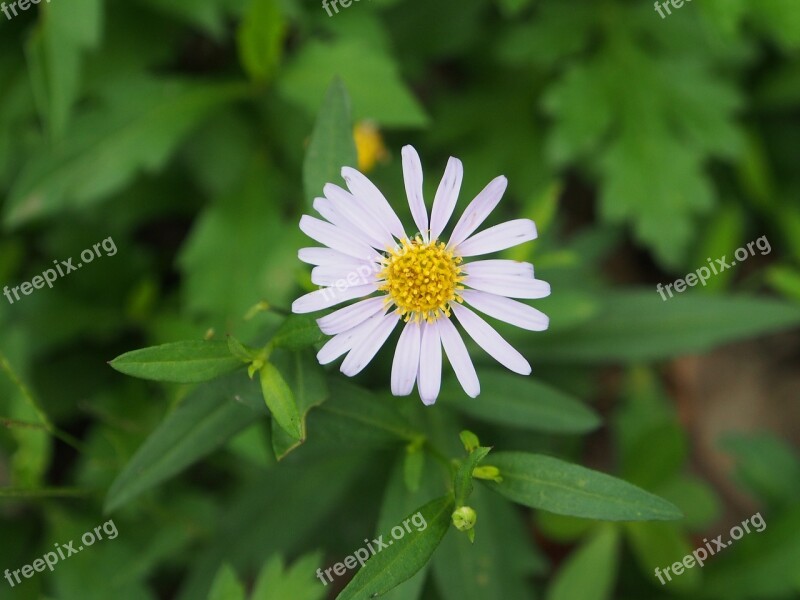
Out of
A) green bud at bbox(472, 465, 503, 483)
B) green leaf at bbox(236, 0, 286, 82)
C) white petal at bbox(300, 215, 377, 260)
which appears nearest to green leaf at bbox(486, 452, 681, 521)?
green bud at bbox(472, 465, 503, 483)

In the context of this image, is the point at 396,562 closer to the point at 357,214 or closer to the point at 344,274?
the point at 344,274

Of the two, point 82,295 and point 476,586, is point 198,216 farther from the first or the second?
point 476,586

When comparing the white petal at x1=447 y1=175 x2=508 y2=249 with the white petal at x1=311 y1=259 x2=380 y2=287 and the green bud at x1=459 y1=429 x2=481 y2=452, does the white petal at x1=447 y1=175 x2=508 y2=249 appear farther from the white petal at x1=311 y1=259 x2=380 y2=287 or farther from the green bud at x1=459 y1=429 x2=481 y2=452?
the green bud at x1=459 y1=429 x2=481 y2=452

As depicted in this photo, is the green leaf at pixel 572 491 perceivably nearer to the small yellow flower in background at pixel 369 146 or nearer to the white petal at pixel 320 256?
the white petal at pixel 320 256

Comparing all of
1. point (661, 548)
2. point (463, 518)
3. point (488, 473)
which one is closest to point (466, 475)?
point (463, 518)

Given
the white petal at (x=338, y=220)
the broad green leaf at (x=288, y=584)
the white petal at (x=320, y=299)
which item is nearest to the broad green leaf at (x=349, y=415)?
the white petal at (x=320, y=299)

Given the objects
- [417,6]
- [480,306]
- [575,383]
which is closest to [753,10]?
[417,6]
